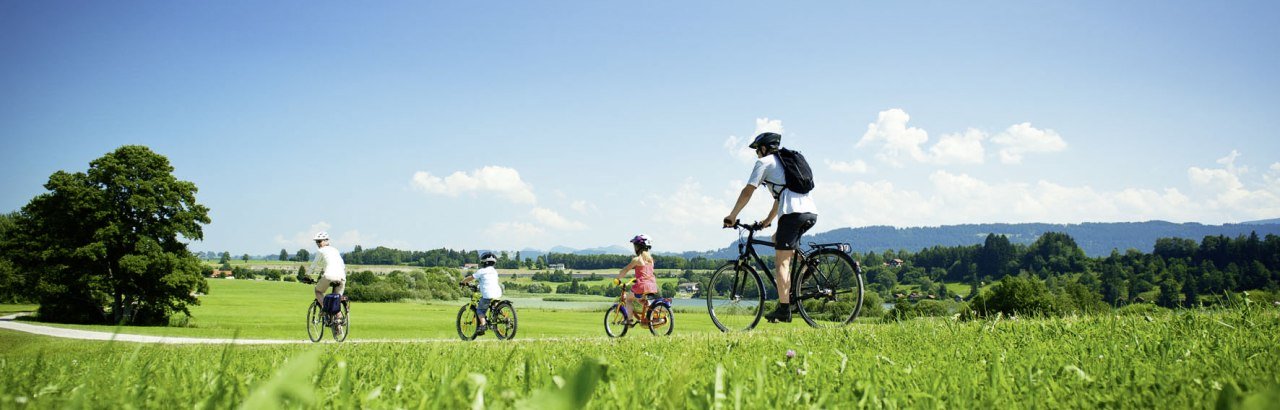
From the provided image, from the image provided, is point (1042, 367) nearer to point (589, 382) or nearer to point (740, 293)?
point (589, 382)

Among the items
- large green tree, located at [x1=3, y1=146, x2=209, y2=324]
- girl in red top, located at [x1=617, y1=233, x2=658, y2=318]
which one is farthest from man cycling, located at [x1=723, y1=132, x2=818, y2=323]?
large green tree, located at [x1=3, y1=146, x2=209, y2=324]

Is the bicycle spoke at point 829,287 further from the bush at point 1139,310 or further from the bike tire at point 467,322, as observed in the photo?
the bike tire at point 467,322

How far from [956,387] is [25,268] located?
203 ft

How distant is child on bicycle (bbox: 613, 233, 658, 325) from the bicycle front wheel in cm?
389

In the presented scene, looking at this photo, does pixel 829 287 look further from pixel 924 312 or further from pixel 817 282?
pixel 924 312

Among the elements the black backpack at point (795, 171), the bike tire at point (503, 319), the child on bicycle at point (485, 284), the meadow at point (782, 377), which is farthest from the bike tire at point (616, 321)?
the meadow at point (782, 377)

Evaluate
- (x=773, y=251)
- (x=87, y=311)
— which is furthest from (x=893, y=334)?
(x=87, y=311)

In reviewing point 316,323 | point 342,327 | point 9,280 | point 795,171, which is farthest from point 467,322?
point 9,280

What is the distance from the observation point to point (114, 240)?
155 ft

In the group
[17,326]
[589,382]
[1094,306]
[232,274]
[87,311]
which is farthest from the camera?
[232,274]

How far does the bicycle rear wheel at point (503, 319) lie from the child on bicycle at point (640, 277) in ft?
10.9

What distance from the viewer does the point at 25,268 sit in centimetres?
4675

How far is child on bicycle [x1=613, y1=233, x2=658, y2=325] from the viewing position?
47.8 ft

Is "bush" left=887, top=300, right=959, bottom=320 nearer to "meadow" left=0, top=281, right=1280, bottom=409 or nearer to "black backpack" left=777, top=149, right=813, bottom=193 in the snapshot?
"meadow" left=0, top=281, right=1280, bottom=409
